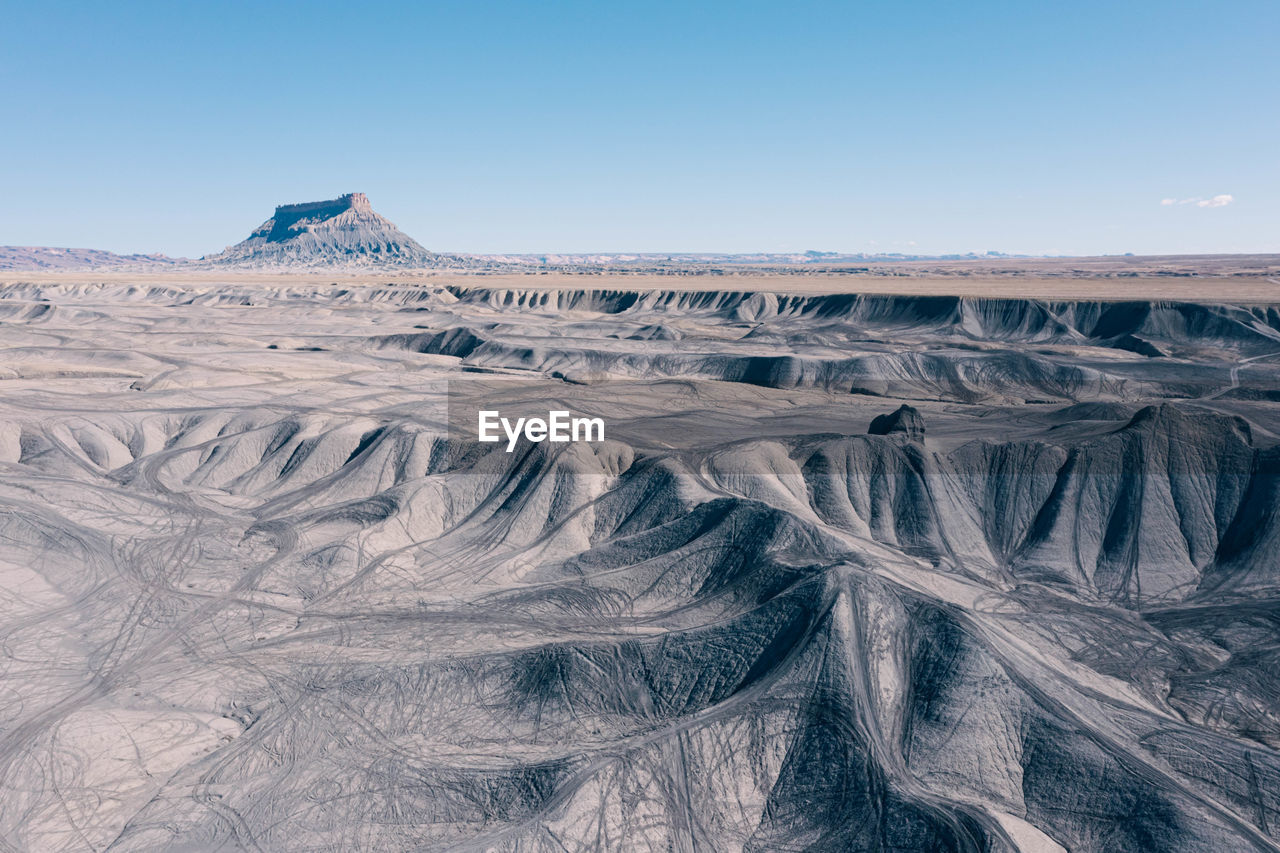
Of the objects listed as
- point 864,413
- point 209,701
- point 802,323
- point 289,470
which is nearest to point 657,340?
point 802,323

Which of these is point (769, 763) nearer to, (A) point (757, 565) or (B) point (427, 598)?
(A) point (757, 565)
